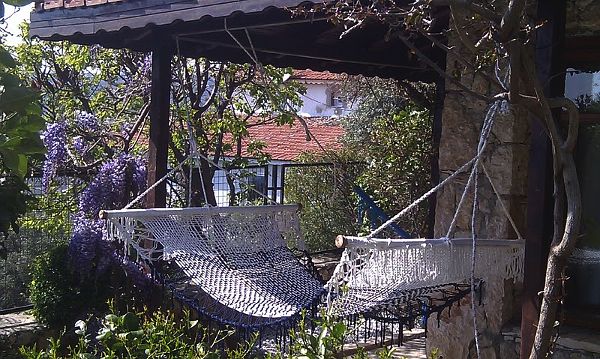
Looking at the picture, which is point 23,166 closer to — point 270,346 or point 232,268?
point 232,268

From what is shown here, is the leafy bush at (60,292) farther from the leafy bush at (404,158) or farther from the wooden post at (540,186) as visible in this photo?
the leafy bush at (404,158)

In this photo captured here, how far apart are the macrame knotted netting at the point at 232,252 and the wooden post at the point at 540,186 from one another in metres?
0.96

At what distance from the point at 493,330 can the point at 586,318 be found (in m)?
0.39

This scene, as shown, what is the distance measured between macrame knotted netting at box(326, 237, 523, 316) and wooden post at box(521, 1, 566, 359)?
9.1 inches

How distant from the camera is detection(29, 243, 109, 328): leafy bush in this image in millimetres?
4297

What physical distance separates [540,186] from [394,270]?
2.03 feet

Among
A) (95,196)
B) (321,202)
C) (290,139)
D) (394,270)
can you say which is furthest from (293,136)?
(394,270)

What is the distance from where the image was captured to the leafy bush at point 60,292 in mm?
4297

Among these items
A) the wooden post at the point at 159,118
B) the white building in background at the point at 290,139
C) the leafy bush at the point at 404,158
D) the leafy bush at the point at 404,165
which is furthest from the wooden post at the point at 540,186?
the leafy bush at the point at 404,165

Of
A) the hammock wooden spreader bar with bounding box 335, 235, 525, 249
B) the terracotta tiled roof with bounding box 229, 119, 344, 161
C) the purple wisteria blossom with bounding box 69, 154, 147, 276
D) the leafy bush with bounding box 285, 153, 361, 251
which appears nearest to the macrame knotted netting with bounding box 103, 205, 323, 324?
the purple wisteria blossom with bounding box 69, 154, 147, 276

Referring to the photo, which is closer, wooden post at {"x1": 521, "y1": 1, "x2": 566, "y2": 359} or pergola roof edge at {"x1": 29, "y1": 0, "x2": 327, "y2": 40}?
wooden post at {"x1": 521, "y1": 1, "x2": 566, "y2": 359}

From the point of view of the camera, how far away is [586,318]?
10.8 feet

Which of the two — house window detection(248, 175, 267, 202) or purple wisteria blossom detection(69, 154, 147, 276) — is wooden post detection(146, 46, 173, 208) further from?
house window detection(248, 175, 267, 202)

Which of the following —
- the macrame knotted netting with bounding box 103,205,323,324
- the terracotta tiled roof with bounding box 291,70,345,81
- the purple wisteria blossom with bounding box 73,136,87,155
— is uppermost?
the terracotta tiled roof with bounding box 291,70,345,81
